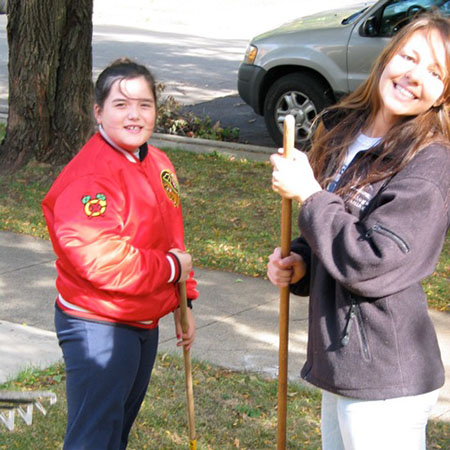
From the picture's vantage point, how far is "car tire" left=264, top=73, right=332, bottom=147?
30.9ft

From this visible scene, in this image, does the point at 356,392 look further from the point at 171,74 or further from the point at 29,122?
the point at 171,74

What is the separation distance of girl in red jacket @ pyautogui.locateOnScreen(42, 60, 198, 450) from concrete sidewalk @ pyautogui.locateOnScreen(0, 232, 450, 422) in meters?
1.73

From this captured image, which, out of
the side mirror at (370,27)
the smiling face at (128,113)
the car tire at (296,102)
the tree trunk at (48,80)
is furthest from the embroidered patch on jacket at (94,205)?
the side mirror at (370,27)

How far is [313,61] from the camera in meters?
9.45

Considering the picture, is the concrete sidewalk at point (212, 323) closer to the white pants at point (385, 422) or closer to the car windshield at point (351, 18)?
the white pants at point (385, 422)

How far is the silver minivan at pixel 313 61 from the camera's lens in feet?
30.2

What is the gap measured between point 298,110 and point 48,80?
113 inches

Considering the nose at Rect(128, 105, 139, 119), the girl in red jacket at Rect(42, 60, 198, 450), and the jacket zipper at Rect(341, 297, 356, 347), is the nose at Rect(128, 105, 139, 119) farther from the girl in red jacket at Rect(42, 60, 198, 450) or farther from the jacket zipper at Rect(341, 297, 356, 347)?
the jacket zipper at Rect(341, 297, 356, 347)

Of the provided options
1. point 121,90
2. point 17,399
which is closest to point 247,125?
point 17,399

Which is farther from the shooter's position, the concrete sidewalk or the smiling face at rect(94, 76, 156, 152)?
the concrete sidewalk

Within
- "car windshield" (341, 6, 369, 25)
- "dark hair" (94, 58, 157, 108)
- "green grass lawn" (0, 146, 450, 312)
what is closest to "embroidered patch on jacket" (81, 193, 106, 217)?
"dark hair" (94, 58, 157, 108)

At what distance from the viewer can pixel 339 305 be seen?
7.94ft

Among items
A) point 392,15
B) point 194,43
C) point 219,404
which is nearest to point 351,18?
point 392,15

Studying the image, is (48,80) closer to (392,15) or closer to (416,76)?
(392,15)
